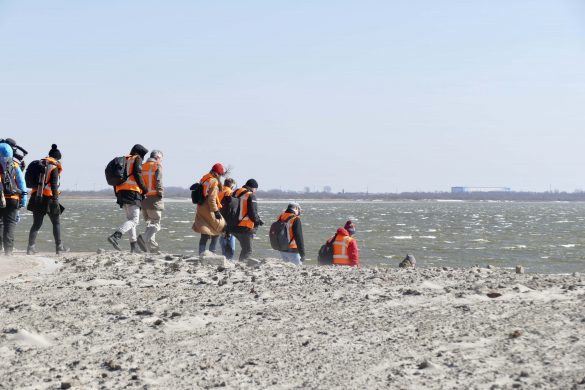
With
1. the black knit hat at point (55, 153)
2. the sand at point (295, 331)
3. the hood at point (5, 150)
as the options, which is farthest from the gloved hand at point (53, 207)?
A: the sand at point (295, 331)

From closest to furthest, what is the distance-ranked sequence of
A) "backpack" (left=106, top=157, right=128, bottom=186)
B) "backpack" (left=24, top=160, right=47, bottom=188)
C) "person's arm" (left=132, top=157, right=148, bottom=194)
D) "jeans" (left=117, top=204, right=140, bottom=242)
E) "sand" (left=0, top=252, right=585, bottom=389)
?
"sand" (left=0, top=252, right=585, bottom=389), "backpack" (left=106, top=157, right=128, bottom=186), "person's arm" (left=132, top=157, right=148, bottom=194), "jeans" (left=117, top=204, right=140, bottom=242), "backpack" (left=24, top=160, right=47, bottom=188)

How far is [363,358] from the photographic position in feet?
20.8

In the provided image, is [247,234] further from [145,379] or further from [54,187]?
[145,379]

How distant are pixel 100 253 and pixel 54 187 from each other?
152cm

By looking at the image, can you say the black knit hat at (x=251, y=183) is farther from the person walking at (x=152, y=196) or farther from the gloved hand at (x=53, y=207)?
the gloved hand at (x=53, y=207)

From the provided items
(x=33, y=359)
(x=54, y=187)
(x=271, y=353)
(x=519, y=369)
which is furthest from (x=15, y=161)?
(x=519, y=369)

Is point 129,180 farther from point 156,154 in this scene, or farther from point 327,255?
point 327,255

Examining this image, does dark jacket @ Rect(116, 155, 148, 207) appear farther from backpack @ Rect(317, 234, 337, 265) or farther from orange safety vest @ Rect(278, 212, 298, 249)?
backpack @ Rect(317, 234, 337, 265)

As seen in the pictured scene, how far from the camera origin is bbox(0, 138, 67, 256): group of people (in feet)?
42.4

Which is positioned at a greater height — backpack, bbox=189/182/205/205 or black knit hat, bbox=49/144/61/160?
black knit hat, bbox=49/144/61/160

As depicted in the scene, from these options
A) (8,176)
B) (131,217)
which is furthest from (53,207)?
(131,217)

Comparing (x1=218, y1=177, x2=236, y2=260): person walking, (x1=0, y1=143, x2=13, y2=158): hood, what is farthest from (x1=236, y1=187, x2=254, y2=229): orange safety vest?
(x1=0, y1=143, x2=13, y2=158): hood

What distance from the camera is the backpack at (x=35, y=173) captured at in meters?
13.0

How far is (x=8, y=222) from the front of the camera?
1332cm
